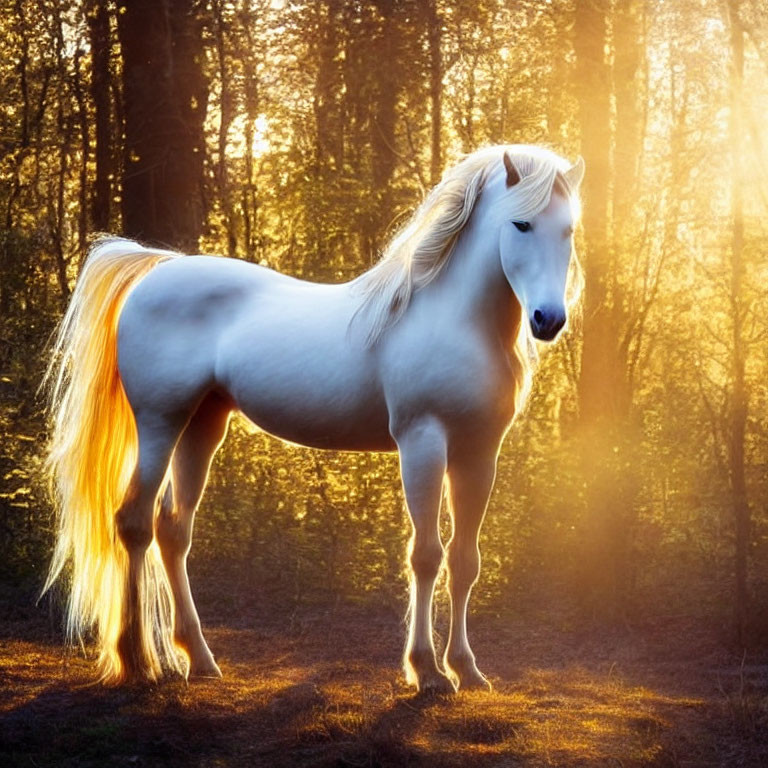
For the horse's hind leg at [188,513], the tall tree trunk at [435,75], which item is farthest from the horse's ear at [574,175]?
the tall tree trunk at [435,75]

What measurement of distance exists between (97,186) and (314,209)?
1878 mm

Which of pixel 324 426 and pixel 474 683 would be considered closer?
pixel 474 683

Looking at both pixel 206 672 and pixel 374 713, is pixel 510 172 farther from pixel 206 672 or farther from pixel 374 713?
pixel 206 672

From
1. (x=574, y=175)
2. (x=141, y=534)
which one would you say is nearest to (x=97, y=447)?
(x=141, y=534)

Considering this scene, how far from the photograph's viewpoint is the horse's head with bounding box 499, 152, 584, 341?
4.23m

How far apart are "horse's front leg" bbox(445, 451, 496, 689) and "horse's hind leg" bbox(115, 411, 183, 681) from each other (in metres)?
1.43

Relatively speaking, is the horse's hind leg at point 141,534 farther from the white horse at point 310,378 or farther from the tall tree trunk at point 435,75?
the tall tree trunk at point 435,75

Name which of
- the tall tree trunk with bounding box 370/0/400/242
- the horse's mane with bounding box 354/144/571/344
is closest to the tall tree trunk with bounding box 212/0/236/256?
the tall tree trunk with bounding box 370/0/400/242

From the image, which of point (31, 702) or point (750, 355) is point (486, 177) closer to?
point (31, 702)

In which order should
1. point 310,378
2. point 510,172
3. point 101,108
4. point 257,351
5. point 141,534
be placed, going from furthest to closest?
point 101,108
point 141,534
point 257,351
point 310,378
point 510,172

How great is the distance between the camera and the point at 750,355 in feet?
25.6

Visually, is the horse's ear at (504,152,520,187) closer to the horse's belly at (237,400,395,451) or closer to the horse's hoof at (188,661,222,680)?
the horse's belly at (237,400,395,451)

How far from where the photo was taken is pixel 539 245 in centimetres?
434

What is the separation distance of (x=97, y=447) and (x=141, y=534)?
0.54 metres
